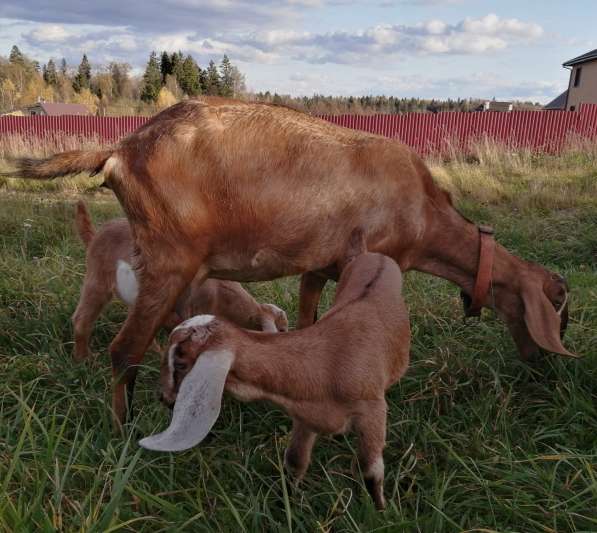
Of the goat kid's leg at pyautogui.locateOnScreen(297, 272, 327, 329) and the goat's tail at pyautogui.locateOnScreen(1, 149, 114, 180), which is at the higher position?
the goat's tail at pyautogui.locateOnScreen(1, 149, 114, 180)

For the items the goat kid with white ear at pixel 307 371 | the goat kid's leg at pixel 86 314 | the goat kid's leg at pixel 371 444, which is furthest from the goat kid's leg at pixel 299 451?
the goat kid's leg at pixel 86 314

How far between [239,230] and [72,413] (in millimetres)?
1228

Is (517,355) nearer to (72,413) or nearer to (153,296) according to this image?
(153,296)

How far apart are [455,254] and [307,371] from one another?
171 centimetres

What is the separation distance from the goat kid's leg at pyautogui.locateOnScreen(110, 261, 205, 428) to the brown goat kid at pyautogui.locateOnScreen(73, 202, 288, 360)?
1.48 feet

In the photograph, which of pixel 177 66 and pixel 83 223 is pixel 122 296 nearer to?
pixel 83 223

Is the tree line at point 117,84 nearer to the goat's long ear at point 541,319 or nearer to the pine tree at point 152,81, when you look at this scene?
the pine tree at point 152,81

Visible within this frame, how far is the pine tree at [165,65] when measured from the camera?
187 feet

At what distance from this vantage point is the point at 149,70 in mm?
55406

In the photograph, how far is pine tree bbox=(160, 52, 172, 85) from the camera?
56969 millimetres

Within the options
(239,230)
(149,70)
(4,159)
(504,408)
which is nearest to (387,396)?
(504,408)

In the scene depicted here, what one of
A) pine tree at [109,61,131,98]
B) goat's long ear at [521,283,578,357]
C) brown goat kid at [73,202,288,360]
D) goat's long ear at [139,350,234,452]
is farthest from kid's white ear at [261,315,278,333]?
pine tree at [109,61,131,98]

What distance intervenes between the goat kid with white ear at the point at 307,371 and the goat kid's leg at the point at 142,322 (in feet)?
2.65

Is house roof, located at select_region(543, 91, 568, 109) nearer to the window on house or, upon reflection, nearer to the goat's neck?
the window on house
